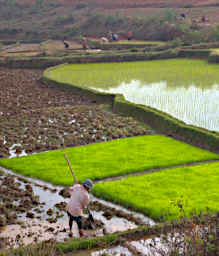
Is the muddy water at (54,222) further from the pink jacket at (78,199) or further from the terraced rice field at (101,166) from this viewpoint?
the pink jacket at (78,199)

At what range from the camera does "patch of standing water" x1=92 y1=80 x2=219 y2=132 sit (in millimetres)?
16172

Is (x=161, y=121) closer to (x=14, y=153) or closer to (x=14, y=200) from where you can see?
(x=14, y=153)

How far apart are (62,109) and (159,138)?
5.68m

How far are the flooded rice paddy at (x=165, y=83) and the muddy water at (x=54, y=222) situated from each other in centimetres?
626

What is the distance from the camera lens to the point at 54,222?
9.21 m

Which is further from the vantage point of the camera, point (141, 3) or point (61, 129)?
point (141, 3)

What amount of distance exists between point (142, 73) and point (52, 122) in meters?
10.2

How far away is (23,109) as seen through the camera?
19.8 meters

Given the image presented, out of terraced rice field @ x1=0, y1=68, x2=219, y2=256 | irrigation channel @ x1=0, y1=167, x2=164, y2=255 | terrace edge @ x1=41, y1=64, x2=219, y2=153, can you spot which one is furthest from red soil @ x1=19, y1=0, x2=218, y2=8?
irrigation channel @ x1=0, y1=167, x2=164, y2=255

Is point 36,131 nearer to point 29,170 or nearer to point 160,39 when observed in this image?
point 29,170

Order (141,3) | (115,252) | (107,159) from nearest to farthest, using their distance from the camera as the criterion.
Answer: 1. (115,252)
2. (107,159)
3. (141,3)

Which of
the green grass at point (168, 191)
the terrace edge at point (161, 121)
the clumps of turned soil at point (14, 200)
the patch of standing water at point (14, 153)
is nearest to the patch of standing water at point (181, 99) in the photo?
the terrace edge at point (161, 121)

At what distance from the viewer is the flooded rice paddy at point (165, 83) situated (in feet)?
56.7

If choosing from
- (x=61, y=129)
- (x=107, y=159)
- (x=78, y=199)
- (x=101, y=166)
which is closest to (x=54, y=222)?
(x=78, y=199)
